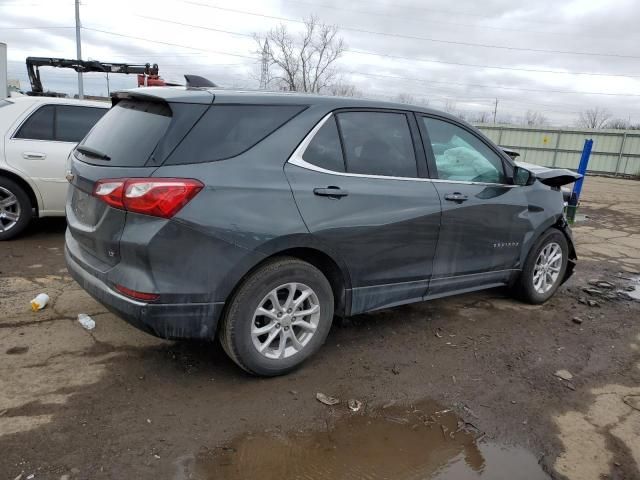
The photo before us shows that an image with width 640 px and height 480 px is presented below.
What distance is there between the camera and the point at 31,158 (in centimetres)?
589

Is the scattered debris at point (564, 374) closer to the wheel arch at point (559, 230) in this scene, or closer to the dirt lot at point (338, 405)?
the dirt lot at point (338, 405)

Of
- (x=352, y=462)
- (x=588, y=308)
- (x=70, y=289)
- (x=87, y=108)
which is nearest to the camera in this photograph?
(x=352, y=462)

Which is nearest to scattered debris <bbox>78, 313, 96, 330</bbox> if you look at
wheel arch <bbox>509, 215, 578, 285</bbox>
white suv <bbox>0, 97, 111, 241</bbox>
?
white suv <bbox>0, 97, 111, 241</bbox>

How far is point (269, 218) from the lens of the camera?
3.01 metres

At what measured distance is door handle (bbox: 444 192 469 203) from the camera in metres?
3.90

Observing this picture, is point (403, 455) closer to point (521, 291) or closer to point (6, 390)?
point (6, 390)

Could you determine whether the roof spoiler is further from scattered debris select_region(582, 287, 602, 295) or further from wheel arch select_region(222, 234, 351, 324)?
scattered debris select_region(582, 287, 602, 295)

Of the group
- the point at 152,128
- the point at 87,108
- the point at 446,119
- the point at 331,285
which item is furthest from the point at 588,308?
the point at 87,108

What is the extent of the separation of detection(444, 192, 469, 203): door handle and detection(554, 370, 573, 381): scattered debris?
1433 mm

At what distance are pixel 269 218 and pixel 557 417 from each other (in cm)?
213

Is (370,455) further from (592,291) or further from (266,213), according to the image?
(592,291)

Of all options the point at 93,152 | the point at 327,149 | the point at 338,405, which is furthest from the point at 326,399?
the point at 93,152

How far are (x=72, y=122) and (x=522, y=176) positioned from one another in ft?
16.8

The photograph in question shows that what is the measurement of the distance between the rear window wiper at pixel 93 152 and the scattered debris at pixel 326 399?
1.92 metres
